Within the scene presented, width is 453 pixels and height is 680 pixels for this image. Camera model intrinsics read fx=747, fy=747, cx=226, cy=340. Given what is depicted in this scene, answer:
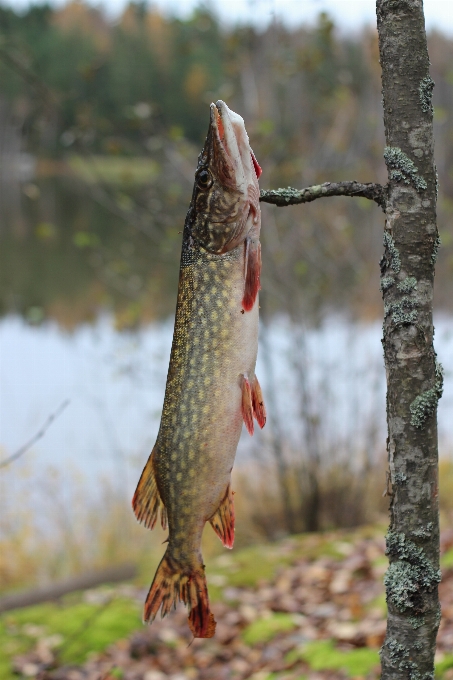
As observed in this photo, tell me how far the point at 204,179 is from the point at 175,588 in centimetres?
105

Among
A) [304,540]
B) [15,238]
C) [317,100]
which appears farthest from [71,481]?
[15,238]

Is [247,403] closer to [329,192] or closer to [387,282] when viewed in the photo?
[387,282]

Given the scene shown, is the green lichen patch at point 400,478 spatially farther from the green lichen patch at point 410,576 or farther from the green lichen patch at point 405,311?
the green lichen patch at point 405,311

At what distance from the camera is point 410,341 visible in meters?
1.72

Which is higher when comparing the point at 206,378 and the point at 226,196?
the point at 226,196

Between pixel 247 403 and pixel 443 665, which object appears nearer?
pixel 247 403

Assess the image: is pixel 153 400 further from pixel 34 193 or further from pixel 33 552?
pixel 34 193

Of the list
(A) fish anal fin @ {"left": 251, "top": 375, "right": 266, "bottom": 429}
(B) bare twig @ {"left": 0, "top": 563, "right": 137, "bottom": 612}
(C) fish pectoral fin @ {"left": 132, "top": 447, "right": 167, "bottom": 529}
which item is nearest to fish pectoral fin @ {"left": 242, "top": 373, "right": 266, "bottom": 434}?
(A) fish anal fin @ {"left": 251, "top": 375, "right": 266, "bottom": 429}

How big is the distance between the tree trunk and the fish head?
333 millimetres

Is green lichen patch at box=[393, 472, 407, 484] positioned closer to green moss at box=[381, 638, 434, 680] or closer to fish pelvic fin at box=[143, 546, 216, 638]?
green moss at box=[381, 638, 434, 680]

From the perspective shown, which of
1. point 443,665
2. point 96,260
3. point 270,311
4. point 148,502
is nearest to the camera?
point 148,502

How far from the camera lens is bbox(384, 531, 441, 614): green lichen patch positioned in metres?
1.76

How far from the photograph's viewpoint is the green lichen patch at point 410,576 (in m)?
1.76

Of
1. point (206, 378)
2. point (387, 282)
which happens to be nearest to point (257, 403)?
point (206, 378)
